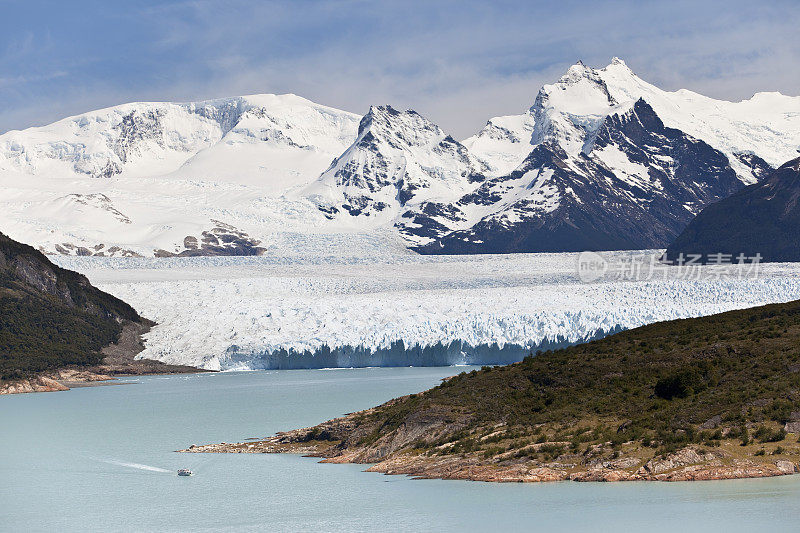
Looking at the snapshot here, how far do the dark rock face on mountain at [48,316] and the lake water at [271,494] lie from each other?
1602 inches

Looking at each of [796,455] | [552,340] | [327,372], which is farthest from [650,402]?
[327,372]

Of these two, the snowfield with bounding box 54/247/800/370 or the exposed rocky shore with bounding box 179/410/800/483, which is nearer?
the exposed rocky shore with bounding box 179/410/800/483

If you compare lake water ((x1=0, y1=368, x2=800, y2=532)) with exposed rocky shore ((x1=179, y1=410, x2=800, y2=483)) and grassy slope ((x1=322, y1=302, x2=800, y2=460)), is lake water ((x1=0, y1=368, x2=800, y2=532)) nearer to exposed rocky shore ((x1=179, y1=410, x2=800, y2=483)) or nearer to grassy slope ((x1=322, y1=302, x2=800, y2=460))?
exposed rocky shore ((x1=179, y1=410, x2=800, y2=483))

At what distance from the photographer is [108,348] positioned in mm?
121438

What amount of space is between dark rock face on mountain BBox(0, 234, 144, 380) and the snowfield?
12.5 ft

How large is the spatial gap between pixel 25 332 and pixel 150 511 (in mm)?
79216

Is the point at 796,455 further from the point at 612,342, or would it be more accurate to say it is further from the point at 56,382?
the point at 56,382

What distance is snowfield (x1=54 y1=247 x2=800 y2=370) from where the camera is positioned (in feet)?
342

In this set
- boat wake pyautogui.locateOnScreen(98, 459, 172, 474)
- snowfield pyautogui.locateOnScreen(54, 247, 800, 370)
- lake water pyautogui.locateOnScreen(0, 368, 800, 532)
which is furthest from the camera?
snowfield pyautogui.locateOnScreen(54, 247, 800, 370)

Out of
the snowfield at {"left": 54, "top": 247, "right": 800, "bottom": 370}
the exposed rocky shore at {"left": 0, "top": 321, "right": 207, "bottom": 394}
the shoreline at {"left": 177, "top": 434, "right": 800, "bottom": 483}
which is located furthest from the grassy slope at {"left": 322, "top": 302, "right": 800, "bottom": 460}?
the exposed rocky shore at {"left": 0, "top": 321, "right": 207, "bottom": 394}

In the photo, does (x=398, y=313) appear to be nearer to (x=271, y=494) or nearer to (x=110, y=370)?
(x=110, y=370)

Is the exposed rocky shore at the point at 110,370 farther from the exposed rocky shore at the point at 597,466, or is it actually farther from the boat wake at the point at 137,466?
the exposed rocky shore at the point at 597,466

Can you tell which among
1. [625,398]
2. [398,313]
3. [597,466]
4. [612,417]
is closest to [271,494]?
[597,466]

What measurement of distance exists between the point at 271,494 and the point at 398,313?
68892 millimetres
